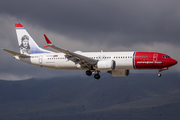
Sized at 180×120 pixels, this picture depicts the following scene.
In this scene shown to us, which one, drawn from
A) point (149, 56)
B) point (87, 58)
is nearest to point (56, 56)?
point (87, 58)

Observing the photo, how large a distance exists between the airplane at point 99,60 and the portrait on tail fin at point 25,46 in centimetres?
99

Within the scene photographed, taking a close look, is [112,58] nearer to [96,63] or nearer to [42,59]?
[96,63]

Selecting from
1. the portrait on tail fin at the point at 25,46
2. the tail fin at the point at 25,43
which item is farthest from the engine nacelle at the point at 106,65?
the portrait on tail fin at the point at 25,46

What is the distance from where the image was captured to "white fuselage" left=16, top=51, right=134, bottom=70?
6744 centimetres

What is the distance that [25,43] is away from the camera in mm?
78812

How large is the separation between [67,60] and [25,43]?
1510 cm

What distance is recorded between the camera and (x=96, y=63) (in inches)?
2692

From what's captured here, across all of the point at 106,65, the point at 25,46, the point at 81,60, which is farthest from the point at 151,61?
the point at 25,46

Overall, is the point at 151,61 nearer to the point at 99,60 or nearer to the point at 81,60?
the point at 99,60

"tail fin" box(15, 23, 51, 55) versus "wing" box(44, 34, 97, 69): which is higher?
"tail fin" box(15, 23, 51, 55)

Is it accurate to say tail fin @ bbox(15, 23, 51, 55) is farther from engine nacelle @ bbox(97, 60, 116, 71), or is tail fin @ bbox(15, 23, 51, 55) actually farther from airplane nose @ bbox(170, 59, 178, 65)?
airplane nose @ bbox(170, 59, 178, 65)

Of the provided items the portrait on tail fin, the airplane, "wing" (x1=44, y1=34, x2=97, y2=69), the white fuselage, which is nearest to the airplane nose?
the airplane

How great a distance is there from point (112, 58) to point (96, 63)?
3581 millimetres

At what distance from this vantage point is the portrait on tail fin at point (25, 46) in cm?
7744
